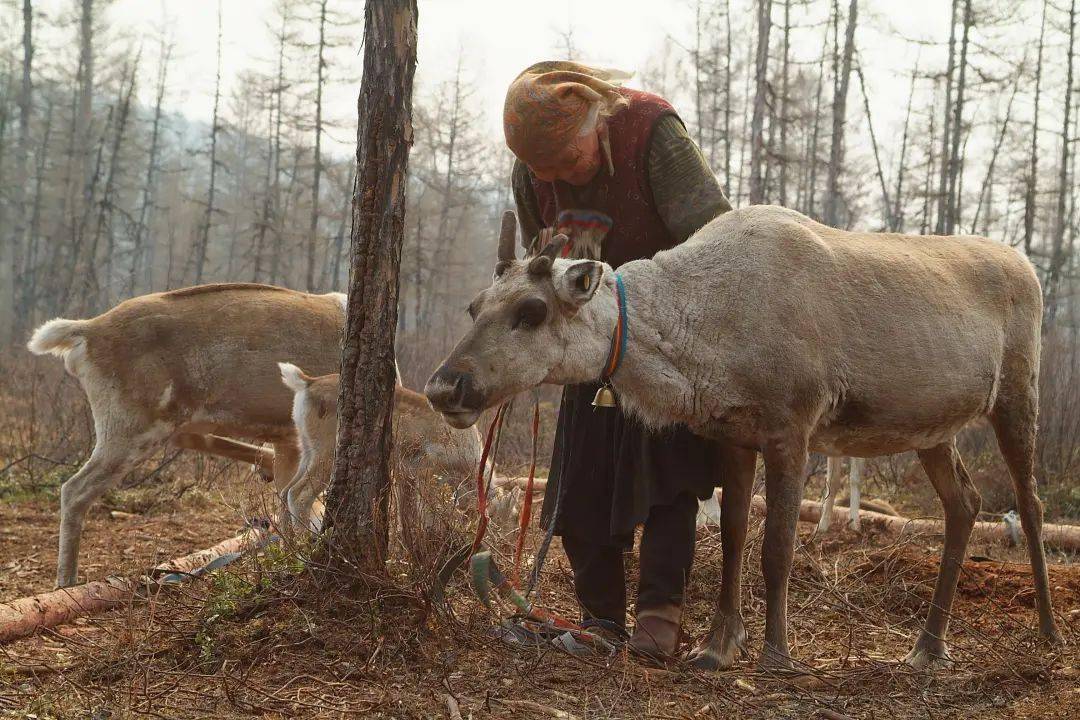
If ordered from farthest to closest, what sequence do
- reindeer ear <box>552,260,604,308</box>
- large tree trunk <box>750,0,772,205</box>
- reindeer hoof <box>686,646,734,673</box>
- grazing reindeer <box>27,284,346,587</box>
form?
large tree trunk <box>750,0,772,205</box>
grazing reindeer <box>27,284,346,587</box>
reindeer hoof <box>686,646,734,673</box>
reindeer ear <box>552,260,604,308</box>

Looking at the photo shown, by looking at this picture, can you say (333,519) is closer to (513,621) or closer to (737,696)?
(513,621)

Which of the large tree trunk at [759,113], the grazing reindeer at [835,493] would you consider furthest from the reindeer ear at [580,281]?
the large tree trunk at [759,113]

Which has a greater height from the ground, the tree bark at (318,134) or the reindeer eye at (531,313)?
the tree bark at (318,134)

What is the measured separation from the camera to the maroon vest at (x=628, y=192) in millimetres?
4199

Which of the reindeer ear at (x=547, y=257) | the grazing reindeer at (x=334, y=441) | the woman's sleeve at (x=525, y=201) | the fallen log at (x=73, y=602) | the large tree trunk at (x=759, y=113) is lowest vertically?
the fallen log at (x=73, y=602)

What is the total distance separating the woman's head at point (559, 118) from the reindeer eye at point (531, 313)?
0.82 metres

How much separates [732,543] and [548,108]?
83.3 inches

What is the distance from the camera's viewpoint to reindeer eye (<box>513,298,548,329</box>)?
3.57 m

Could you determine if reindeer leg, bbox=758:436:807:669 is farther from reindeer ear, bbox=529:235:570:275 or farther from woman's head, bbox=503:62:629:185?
woman's head, bbox=503:62:629:185

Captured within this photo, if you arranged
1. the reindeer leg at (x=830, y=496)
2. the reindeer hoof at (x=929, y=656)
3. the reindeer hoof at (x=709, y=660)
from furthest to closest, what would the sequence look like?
the reindeer leg at (x=830, y=496), the reindeer hoof at (x=929, y=656), the reindeer hoof at (x=709, y=660)

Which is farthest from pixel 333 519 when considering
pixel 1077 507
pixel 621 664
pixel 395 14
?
pixel 1077 507

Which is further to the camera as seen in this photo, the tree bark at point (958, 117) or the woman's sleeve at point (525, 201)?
the tree bark at point (958, 117)

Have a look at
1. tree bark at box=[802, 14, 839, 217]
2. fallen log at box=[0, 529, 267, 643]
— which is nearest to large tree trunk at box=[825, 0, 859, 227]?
tree bark at box=[802, 14, 839, 217]

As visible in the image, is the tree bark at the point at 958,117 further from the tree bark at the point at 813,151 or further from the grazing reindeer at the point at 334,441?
the grazing reindeer at the point at 334,441
